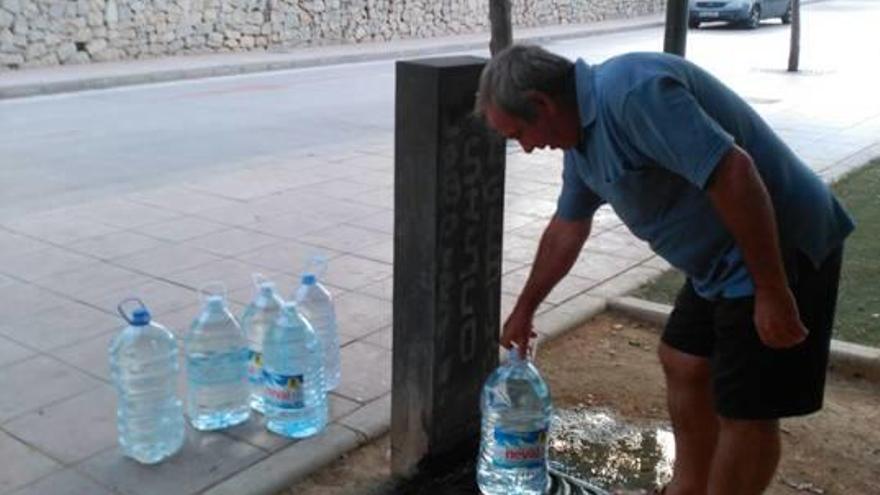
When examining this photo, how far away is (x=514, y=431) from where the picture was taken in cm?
316

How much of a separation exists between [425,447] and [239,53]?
1629cm

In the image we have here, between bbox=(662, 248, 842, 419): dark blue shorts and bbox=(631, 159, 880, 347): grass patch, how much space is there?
233 cm

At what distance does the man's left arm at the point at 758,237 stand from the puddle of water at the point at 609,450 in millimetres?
1304

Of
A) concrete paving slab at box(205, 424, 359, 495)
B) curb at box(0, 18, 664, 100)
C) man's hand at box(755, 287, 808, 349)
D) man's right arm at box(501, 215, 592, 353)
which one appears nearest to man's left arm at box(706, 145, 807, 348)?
man's hand at box(755, 287, 808, 349)

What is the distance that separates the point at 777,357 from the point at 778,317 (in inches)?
7.5

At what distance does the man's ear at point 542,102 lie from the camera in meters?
2.42

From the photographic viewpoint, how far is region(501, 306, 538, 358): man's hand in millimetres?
3127

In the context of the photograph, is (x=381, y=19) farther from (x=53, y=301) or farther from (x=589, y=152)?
(x=589, y=152)

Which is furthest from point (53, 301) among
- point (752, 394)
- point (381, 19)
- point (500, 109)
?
point (381, 19)

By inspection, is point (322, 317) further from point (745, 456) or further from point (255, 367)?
point (745, 456)

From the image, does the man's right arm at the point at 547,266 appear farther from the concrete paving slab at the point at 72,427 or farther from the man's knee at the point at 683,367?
the concrete paving slab at the point at 72,427

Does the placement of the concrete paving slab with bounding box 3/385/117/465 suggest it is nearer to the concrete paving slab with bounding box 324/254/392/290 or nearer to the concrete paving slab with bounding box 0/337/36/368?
the concrete paving slab with bounding box 0/337/36/368

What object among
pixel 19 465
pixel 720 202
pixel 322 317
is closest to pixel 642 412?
pixel 322 317

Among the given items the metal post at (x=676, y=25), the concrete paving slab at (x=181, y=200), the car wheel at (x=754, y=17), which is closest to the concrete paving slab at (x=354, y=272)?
the concrete paving slab at (x=181, y=200)
